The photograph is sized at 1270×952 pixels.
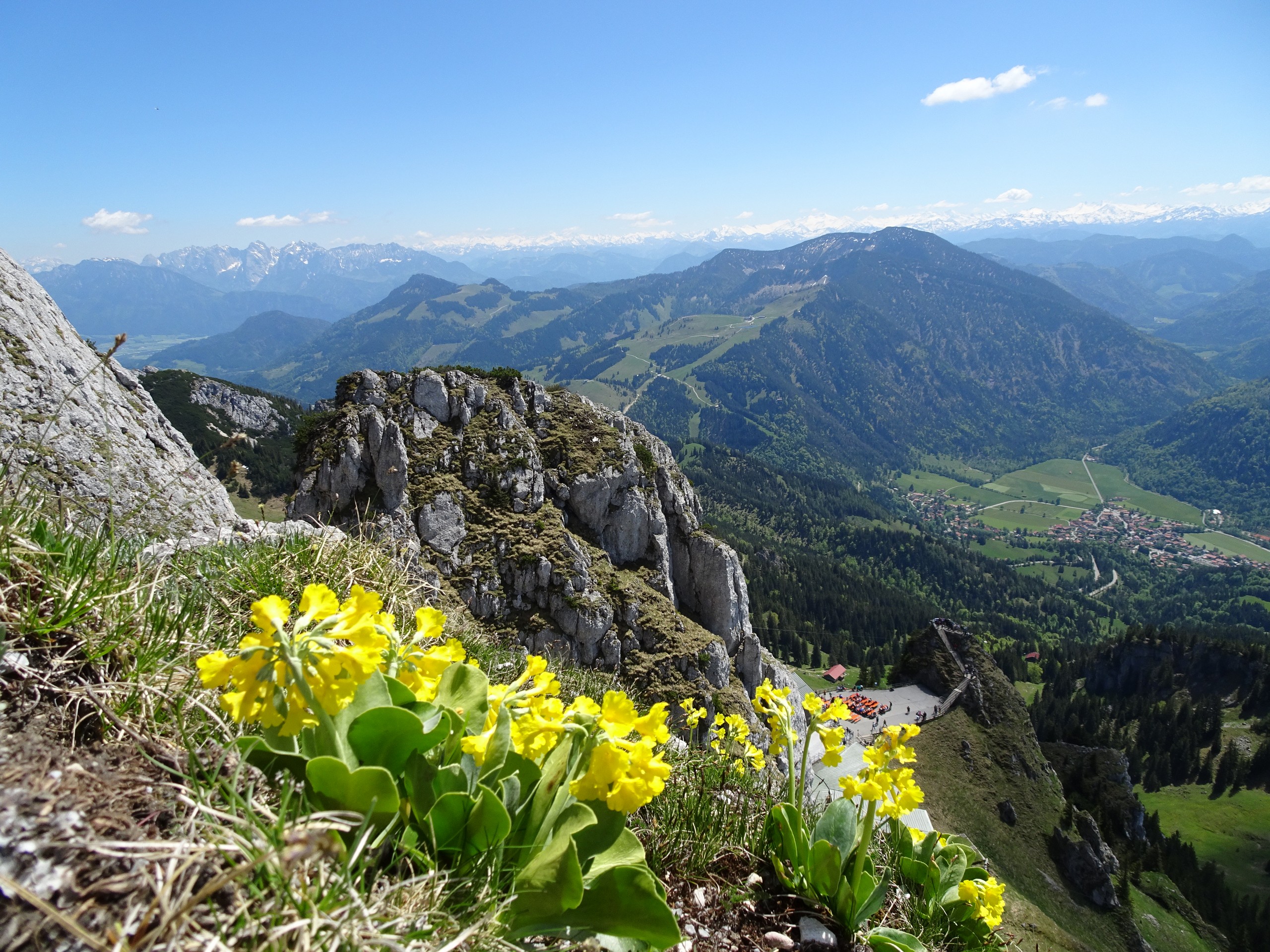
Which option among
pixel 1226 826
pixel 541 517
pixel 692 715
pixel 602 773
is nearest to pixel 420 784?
pixel 602 773

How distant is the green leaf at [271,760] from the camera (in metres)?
2.19

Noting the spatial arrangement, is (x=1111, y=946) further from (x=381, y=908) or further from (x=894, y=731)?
(x=381, y=908)

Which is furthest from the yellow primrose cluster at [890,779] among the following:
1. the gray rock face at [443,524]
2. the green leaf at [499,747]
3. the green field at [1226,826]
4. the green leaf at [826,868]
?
the green field at [1226,826]

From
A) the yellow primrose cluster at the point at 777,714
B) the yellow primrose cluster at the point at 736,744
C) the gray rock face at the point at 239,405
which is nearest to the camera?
the yellow primrose cluster at the point at 777,714

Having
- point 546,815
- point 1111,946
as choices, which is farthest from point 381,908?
point 1111,946

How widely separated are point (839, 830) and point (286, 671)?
3.50 metres

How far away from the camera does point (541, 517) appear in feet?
127

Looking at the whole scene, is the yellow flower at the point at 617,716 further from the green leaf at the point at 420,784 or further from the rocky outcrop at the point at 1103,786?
the rocky outcrop at the point at 1103,786

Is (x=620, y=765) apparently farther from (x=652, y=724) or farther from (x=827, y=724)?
(x=827, y=724)

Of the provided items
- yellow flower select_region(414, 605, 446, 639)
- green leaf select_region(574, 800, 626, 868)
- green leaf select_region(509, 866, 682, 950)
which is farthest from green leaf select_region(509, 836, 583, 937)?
yellow flower select_region(414, 605, 446, 639)

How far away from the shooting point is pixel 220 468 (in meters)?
85.3

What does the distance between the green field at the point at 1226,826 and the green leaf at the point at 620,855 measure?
11408 centimetres

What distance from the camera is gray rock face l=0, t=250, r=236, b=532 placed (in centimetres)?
1102

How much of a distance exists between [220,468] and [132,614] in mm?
100286
